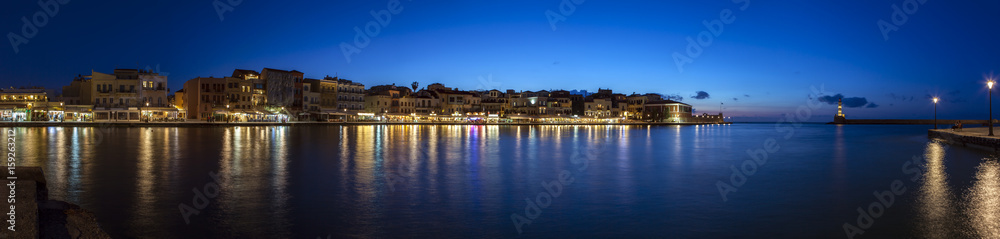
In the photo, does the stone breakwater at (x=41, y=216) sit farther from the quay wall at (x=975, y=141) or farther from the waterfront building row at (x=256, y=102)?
the waterfront building row at (x=256, y=102)

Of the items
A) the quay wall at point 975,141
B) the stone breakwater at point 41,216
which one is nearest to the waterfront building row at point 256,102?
the stone breakwater at point 41,216

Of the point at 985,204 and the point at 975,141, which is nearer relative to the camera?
the point at 985,204

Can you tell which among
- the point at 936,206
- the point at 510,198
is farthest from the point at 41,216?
the point at 936,206

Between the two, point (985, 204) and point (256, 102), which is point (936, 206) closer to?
point (985, 204)

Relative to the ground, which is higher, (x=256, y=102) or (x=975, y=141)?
(x=256, y=102)

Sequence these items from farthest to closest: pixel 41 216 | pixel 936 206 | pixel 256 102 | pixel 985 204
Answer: pixel 256 102, pixel 985 204, pixel 936 206, pixel 41 216

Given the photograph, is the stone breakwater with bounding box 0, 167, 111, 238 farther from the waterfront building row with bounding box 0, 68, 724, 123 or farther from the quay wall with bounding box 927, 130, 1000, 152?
the waterfront building row with bounding box 0, 68, 724, 123

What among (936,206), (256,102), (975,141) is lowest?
(936,206)

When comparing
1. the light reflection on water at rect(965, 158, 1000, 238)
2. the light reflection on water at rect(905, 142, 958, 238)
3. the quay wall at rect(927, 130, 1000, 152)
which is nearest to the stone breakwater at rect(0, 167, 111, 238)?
the light reflection on water at rect(905, 142, 958, 238)

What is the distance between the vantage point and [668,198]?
11164 millimetres

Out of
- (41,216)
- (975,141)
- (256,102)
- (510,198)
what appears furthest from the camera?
(256,102)

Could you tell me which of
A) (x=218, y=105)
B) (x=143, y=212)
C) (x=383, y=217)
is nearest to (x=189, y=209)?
(x=143, y=212)

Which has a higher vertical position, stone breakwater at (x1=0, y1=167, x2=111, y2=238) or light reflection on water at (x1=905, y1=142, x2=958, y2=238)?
stone breakwater at (x1=0, y1=167, x2=111, y2=238)

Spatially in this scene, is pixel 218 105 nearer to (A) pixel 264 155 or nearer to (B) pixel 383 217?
(A) pixel 264 155
